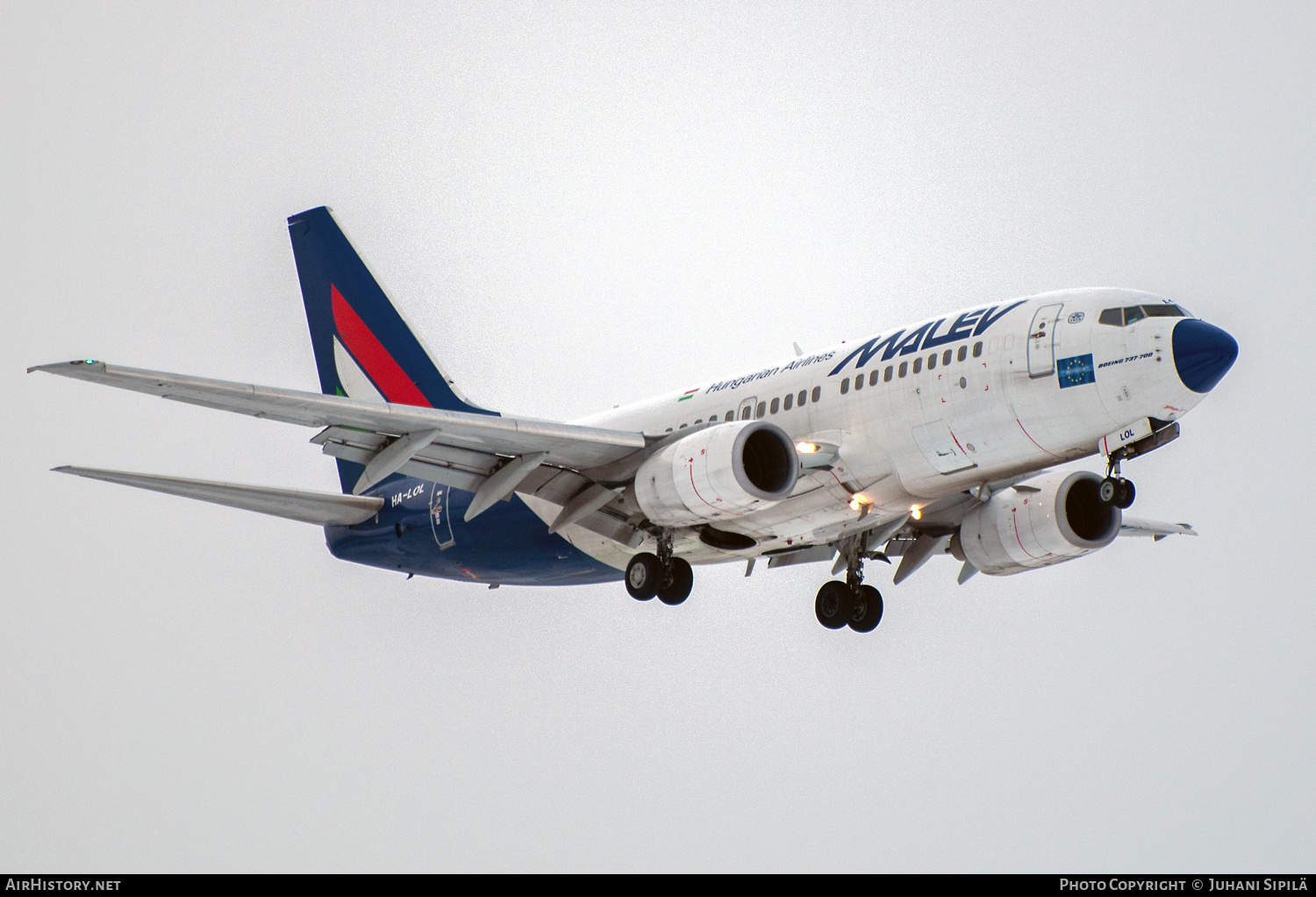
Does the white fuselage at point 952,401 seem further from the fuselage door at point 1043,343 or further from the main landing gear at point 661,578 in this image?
the main landing gear at point 661,578

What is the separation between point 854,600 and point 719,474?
671 cm

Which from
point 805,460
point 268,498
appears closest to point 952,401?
point 805,460

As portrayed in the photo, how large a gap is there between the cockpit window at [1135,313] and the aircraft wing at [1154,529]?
9.29 meters

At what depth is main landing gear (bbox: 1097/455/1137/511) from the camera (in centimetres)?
2345

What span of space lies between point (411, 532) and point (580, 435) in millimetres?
6541

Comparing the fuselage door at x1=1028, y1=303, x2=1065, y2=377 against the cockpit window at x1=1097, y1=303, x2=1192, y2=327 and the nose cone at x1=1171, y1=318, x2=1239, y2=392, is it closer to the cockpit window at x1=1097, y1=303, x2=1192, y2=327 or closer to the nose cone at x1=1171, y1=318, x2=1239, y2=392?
the cockpit window at x1=1097, y1=303, x2=1192, y2=327

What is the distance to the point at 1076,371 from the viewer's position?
2330 cm

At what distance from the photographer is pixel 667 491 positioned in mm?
25188

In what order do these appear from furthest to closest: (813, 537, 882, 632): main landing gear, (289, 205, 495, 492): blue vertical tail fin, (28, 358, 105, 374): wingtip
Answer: (289, 205, 495, 492): blue vertical tail fin, (813, 537, 882, 632): main landing gear, (28, 358, 105, 374): wingtip

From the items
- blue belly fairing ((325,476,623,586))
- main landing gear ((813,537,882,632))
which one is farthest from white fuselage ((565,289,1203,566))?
blue belly fairing ((325,476,623,586))

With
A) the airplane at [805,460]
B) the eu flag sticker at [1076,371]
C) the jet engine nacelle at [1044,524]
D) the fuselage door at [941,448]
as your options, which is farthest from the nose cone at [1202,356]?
the jet engine nacelle at [1044,524]

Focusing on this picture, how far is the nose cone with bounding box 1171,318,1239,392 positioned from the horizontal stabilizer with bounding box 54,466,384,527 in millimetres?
16556
